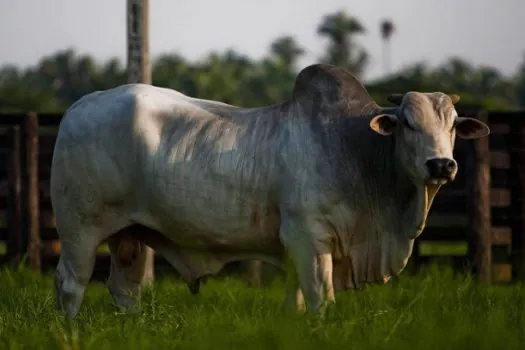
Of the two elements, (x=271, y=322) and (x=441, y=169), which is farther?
(x=441, y=169)

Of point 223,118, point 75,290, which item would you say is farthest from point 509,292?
point 75,290

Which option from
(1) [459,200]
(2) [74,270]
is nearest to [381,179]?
(2) [74,270]

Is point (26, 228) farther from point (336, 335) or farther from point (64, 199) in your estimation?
point (336, 335)

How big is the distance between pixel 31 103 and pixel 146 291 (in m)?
38.1

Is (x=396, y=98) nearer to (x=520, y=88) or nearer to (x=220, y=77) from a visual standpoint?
(x=220, y=77)

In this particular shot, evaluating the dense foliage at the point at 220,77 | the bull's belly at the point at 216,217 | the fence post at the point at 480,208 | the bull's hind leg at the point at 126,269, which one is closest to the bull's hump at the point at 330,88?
the bull's belly at the point at 216,217

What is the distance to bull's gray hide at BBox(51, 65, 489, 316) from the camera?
6582 mm

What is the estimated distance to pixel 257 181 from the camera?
683cm

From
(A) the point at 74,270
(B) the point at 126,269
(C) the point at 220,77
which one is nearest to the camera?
(A) the point at 74,270

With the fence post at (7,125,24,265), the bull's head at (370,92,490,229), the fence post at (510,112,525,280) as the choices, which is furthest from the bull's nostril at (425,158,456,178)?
the fence post at (7,125,24,265)

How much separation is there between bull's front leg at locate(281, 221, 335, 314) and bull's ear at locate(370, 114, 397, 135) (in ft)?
2.03

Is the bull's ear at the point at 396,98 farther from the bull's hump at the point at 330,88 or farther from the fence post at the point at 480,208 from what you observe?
the fence post at the point at 480,208

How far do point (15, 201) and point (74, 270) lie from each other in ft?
9.61

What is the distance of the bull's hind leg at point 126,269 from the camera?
7371 millimetres
